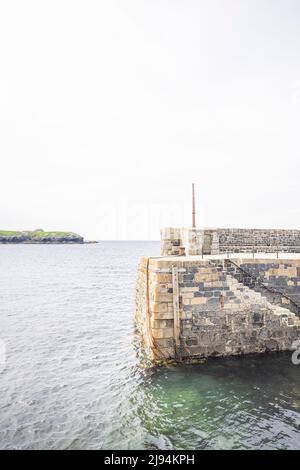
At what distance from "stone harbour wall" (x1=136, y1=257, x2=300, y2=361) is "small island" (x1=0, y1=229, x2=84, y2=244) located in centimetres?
17204

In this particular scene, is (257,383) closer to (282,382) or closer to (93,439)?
(282,382)

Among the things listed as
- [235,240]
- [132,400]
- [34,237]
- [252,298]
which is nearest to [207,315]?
[252,298]

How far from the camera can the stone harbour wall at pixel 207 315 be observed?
33.3 feet

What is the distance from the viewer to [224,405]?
8.19 meters

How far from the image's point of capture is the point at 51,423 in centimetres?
770

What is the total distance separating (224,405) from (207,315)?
271 cm

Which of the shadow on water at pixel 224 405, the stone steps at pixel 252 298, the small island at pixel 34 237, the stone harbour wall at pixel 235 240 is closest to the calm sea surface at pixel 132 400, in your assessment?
the shadow on water at pixel 224 405

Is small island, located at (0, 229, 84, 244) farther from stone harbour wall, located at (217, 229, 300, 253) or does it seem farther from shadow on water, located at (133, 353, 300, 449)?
shadow on water, located at (133, 353, 300, 449)

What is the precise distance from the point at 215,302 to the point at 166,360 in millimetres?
2215

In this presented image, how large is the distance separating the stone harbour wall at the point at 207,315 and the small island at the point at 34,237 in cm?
17204

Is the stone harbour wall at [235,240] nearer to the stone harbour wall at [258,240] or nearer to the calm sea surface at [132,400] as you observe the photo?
the stone harbour wall at [258,240]

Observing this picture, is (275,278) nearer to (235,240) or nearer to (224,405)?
(224,405)

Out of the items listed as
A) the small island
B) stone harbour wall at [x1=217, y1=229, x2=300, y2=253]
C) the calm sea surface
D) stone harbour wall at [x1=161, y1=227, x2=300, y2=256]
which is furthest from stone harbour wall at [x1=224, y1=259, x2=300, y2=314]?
the small island

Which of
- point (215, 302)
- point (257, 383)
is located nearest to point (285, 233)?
point (215, 302)
